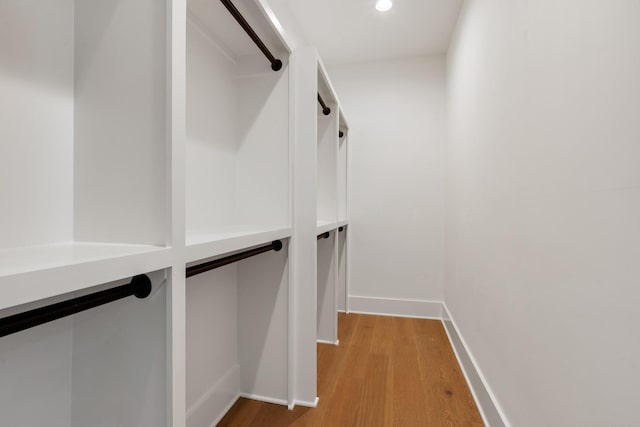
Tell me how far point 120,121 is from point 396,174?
243 cm

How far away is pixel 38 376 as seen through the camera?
65 cm

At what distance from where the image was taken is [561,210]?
0.82 metres

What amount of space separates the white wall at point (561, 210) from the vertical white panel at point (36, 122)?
1180 millimetres

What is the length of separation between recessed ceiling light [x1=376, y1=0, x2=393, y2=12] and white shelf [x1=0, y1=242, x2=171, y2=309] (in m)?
2.15

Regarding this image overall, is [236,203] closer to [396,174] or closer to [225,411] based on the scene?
[225,411]

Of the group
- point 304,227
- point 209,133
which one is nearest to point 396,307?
point 304,227

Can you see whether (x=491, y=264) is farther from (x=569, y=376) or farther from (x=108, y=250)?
(x=108, y=250)

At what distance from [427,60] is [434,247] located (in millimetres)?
1675

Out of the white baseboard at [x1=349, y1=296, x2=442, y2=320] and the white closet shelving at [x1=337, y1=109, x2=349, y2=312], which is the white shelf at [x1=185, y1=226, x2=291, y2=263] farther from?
the white baseboard at [x1=349, y1=296, x2=442, y2=320]

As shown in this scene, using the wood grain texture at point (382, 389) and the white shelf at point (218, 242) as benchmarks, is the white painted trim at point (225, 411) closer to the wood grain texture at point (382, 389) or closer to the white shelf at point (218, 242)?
the wood grain texture at point (382, 389)

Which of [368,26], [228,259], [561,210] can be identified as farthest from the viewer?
[368,26]

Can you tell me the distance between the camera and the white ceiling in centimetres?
208

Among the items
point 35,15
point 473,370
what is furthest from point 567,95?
point 473,370

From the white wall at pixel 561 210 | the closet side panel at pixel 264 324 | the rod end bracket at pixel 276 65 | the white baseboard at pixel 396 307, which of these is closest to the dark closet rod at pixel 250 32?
the rod end bracket at pixel 276 65
